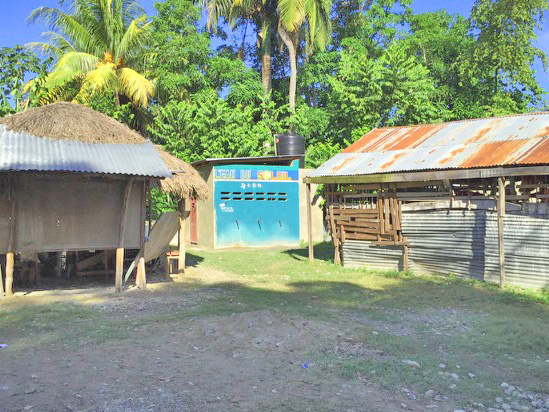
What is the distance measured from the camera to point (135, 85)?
76.5ft

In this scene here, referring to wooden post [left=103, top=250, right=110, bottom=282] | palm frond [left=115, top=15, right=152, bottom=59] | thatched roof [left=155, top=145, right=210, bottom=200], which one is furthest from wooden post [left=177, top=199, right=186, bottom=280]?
palm frond [left=115, top=15, right=152, bottom=59]

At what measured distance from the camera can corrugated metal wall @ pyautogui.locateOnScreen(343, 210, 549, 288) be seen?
1042 cm

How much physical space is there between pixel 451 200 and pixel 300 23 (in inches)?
592

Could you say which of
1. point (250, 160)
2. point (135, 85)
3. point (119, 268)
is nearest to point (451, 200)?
point (119, 268)

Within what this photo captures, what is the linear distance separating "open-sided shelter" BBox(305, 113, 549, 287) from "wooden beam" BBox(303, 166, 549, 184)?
0.8 inches

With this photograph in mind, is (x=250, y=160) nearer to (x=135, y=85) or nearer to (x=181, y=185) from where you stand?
(x=135, y=85)

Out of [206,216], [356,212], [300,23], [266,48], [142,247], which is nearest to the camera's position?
[142,247]

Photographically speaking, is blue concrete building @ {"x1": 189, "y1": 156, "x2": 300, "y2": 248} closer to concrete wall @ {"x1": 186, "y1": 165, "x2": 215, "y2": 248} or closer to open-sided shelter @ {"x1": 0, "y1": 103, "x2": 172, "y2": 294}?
concrete wall @ {"x1": 186, "y1": 165, "x2": 215, "y2": 248}

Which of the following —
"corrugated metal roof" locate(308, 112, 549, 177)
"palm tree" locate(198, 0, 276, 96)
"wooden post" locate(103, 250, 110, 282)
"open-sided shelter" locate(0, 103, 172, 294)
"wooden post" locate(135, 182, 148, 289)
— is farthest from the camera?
"palm tree" locate(198, 0, 276, 96)

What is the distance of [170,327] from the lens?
7719 mm

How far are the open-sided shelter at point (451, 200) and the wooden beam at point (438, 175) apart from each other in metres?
0.02

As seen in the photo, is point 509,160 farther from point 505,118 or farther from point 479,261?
point 505,118

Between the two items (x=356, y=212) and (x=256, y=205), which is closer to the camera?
(x=356, y=212)

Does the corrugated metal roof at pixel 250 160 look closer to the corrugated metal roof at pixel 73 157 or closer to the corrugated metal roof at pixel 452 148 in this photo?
the corrugated metal roof at pixel 452 148
